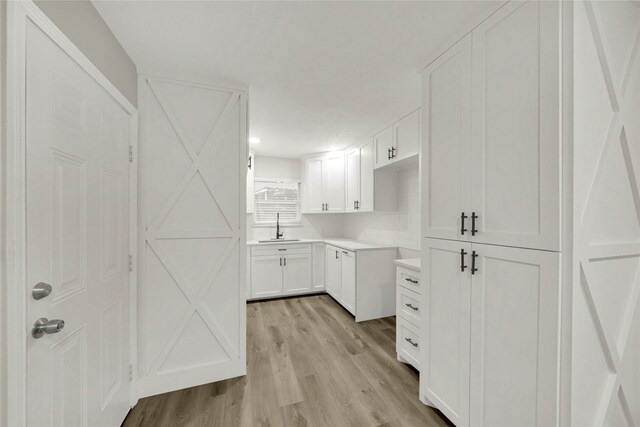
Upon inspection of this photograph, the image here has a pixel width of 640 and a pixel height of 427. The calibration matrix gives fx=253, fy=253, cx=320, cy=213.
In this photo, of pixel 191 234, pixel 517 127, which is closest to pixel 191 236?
pixel 191 234

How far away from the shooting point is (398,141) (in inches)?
111

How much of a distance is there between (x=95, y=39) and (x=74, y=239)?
1056 millimetres

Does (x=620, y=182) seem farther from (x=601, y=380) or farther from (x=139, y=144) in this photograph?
(x=139, y=144)

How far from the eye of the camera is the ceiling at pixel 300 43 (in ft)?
4.40

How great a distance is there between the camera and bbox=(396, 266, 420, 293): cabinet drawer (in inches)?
87.2

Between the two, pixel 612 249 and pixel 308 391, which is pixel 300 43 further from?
pixel 308 391

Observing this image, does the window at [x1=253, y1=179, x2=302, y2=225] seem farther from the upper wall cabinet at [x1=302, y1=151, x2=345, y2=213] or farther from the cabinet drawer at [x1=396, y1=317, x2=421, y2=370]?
the cabinet drawer at [x1=396, y1=317, x2=421, y2=370]

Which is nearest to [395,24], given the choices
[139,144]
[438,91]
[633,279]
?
[438,91]

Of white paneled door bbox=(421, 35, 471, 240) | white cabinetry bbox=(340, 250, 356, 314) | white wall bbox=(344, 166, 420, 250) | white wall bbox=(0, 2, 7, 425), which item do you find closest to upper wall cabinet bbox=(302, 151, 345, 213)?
white wall bbox=(344, 166, 420, 250)

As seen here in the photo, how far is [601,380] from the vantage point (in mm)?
1132

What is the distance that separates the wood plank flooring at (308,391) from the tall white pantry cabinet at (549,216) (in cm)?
57

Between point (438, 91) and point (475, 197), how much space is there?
2.51ft

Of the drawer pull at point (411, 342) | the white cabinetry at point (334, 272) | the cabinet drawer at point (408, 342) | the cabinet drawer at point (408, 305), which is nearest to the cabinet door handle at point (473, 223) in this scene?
the cabinet drawer at point (408, 305)

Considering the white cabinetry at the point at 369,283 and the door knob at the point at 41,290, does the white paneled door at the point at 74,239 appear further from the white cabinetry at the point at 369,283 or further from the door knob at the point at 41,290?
the white cabinetry at the point at 369,283
